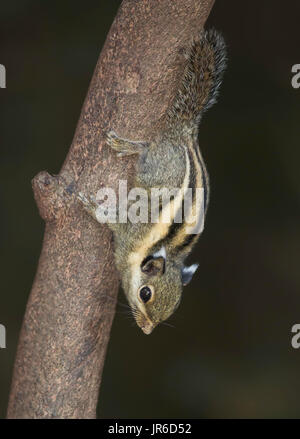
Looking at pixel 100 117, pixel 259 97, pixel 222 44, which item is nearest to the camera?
pixel 100 117

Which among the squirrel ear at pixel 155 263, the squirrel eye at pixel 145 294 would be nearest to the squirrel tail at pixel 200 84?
the squirrel ear at pixel 155 263

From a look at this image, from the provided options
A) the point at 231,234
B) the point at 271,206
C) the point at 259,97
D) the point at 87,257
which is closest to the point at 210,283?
the point at 231,234

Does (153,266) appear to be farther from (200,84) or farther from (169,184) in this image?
(200,84)

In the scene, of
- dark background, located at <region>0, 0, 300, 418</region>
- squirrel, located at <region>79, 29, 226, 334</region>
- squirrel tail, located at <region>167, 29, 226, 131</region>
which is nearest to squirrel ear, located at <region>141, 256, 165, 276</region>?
squirrel, located at <region>79, 29, 226, 334</region>

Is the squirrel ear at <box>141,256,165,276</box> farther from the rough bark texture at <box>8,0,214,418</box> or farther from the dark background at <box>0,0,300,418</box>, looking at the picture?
the dark background at <box>0,0,300,418</box>

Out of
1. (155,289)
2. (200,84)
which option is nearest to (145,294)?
(155,289)

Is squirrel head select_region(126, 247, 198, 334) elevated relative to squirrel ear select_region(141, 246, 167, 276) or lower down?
lower down

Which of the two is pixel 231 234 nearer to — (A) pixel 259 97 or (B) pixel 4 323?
(A) pixel 259 97
